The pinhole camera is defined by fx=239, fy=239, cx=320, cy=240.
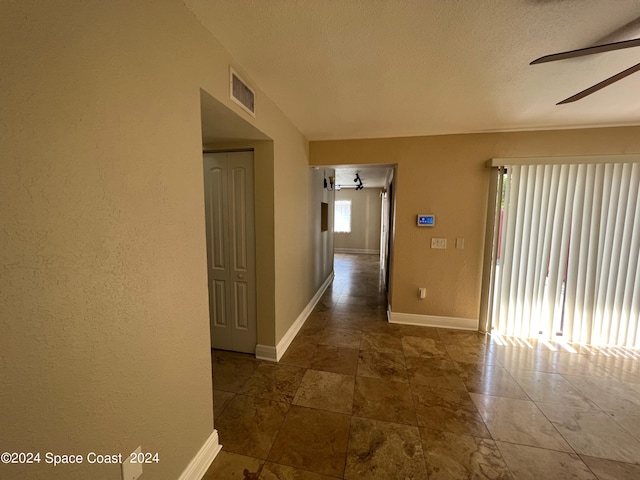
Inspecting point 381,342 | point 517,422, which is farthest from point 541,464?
point 381,342

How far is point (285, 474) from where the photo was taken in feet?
4.55

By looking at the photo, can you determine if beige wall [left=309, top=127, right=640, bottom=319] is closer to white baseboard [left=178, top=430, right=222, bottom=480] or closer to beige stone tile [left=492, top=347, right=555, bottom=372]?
beige stone tile [left=492, top=347, right=555, bottom=372]

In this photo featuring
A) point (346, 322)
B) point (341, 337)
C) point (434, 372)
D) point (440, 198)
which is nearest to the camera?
point (434, 372)

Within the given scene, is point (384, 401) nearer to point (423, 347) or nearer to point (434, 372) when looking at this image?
point (434, 372)

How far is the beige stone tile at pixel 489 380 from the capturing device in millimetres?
2045

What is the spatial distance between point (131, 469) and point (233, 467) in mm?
671

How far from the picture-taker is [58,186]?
714mm

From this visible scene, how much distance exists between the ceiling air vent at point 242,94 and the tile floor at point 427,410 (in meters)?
2.28

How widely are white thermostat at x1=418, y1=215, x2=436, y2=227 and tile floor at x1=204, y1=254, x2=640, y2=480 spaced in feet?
4.72

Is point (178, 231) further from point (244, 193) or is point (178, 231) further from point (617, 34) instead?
point (617, 34)

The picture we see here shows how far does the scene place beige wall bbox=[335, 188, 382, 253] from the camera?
887cm

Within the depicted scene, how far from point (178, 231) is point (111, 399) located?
70cm

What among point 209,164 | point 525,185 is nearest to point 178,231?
point 209,164

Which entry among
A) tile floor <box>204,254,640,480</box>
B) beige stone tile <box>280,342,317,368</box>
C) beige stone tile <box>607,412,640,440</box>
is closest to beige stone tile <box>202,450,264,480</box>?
tile floor <box>204,254,640,480</box>
